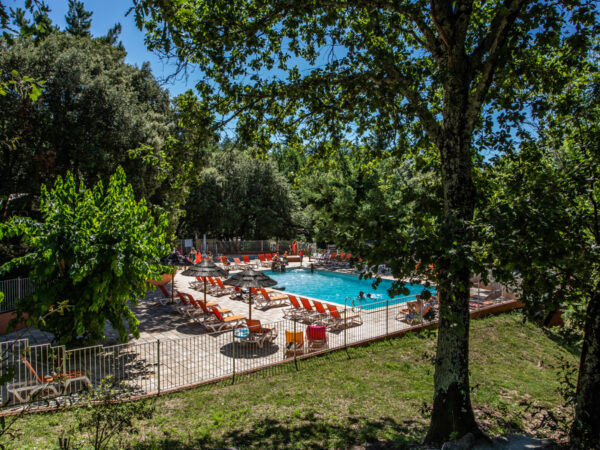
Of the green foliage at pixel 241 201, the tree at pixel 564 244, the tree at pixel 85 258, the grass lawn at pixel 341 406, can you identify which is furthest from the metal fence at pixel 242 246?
the tree at pixel 564 244

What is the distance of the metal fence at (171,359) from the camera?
7.87 meters

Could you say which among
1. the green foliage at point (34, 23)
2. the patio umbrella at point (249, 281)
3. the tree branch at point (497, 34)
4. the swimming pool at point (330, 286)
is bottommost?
the swimming pool at point (330, 286)

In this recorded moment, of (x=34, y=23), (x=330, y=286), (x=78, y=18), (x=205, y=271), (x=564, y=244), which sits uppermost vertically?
(x=78, y=18)

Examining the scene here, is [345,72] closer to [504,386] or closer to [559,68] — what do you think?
[559,68]

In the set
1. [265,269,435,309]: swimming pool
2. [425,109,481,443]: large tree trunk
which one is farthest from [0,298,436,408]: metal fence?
[265,269,435,309]: swimming pool

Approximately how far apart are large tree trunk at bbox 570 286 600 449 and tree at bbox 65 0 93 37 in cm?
3957

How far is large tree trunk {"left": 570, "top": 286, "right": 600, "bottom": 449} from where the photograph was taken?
16.3 feet

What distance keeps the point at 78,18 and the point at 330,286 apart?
32423mm

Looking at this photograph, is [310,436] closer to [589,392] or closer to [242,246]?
[589,392]

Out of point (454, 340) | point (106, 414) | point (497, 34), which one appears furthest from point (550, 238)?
point (106, 414)

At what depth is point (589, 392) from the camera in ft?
16.7

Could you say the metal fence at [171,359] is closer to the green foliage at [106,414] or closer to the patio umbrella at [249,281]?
the patio umbrella at [249,281]

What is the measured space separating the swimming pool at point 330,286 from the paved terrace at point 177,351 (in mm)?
7291

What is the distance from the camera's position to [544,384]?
976cm
